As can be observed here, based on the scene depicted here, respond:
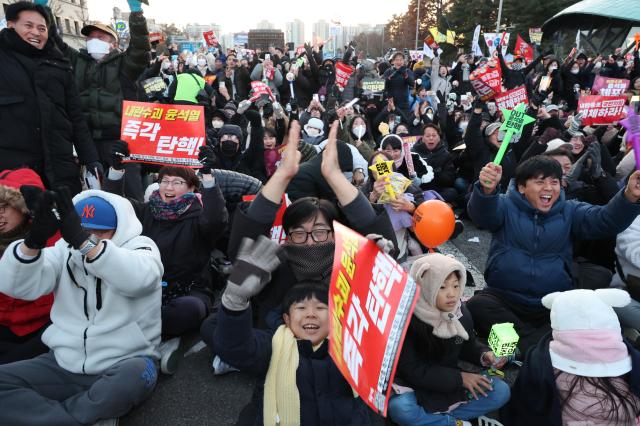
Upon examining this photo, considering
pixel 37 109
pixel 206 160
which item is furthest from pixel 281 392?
pixel 37 109

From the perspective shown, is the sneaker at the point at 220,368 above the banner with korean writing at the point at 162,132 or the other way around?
the other way around

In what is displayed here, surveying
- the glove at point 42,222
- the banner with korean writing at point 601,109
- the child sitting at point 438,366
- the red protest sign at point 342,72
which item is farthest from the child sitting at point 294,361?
the red protest sign at point 342,72

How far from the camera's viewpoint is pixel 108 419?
226 centimetres

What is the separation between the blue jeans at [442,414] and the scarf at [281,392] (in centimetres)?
72

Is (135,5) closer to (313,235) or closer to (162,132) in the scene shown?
(162,132)

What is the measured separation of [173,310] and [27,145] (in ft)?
6.02

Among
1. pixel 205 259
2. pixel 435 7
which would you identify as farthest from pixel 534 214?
pixel 435 7

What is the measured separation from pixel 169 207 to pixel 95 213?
0.77 meters

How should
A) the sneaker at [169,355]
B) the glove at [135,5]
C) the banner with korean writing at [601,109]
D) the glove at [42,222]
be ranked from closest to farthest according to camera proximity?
the glove at [42,222]
the sneaker at [169,355]
the glove at [135,5]
the banner with korean writing at [601,109]

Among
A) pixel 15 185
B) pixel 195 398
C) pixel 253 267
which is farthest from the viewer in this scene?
Answer: pixel 15 185

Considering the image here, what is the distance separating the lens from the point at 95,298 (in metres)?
2.34

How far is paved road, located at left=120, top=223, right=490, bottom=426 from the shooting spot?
2.55 meters

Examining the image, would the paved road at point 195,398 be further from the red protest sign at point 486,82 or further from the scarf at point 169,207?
the red protest sign at point 486,82

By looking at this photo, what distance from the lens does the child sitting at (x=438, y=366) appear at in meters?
2.29
